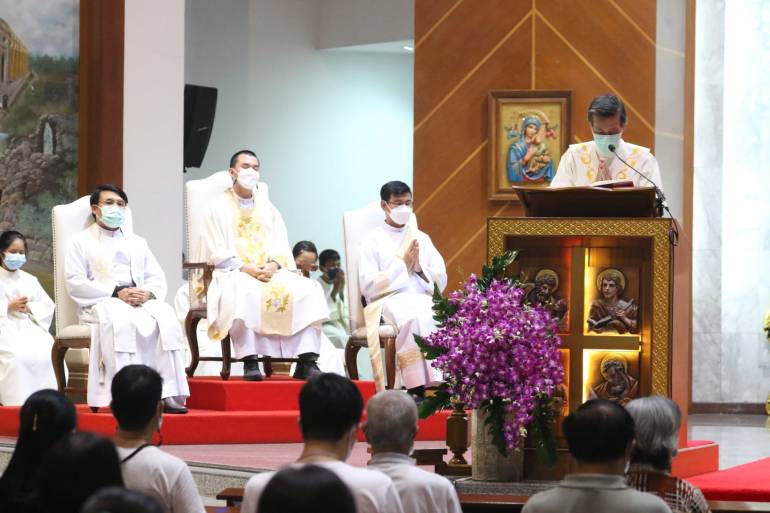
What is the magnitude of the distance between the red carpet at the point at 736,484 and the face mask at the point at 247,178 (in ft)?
14.0

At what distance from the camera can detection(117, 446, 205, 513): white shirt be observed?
389 centimetres

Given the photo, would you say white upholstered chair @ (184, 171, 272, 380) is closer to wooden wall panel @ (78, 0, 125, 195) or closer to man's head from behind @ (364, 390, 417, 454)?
wooden wall panel @ (78, 0, 125, 195)

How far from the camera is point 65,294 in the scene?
30.5 feet

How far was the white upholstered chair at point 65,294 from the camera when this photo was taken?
29.6 feet

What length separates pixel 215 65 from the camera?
1608 cm

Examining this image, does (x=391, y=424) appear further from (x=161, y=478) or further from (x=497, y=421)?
(x=497, y=421)

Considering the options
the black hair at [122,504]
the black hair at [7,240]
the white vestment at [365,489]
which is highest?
the black hair at [7,240]

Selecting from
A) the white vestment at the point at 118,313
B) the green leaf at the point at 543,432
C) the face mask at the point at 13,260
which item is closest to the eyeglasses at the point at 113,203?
the white vestment at the point at 118,313

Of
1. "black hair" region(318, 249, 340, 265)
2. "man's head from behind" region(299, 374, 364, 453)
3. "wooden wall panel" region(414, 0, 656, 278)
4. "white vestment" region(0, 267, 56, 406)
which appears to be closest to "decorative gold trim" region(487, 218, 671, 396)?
"man's head from behind" region(299, 374, 364, 453)

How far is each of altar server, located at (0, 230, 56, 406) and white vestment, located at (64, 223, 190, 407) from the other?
2.78 feet

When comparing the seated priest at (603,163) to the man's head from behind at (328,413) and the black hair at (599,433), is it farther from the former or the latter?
the man's head from behind at (328,413)

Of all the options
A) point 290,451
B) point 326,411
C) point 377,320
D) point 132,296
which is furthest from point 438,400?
point 132,296

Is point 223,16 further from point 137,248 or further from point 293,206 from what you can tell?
point 137,248

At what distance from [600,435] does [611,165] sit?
320cm
